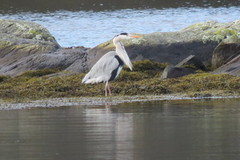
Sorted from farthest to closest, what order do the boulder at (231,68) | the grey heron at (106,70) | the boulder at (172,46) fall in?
the boulder at (172,46) → the boulder at (231,68) → the grey heron at (106,70)

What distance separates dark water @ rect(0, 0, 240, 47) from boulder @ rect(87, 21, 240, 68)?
450 inches

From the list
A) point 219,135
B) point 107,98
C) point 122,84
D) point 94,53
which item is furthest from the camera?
point 94,53

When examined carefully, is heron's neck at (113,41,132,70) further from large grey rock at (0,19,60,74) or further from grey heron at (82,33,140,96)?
large grey rock at (0,19,60,74)

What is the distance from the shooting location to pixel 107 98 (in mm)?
18000

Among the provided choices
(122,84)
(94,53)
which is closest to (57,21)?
(94,53)

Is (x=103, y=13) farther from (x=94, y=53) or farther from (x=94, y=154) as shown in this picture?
(x=94, y=154)

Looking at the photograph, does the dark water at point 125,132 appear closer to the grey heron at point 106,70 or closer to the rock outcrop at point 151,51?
the grey heron at point 106,70

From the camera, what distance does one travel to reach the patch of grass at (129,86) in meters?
18.8

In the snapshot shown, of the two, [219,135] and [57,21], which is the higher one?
[219,135]

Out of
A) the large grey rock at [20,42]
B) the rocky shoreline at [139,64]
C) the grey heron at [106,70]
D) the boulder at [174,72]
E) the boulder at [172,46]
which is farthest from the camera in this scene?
the large grey rock at [20,42]

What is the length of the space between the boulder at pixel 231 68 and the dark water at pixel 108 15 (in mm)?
14886

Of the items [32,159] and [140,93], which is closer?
[32,159]

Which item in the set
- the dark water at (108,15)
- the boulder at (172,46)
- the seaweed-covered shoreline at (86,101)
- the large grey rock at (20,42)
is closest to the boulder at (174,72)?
the seaweed-covered shoreline at (86,101)

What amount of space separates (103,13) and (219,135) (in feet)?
136
